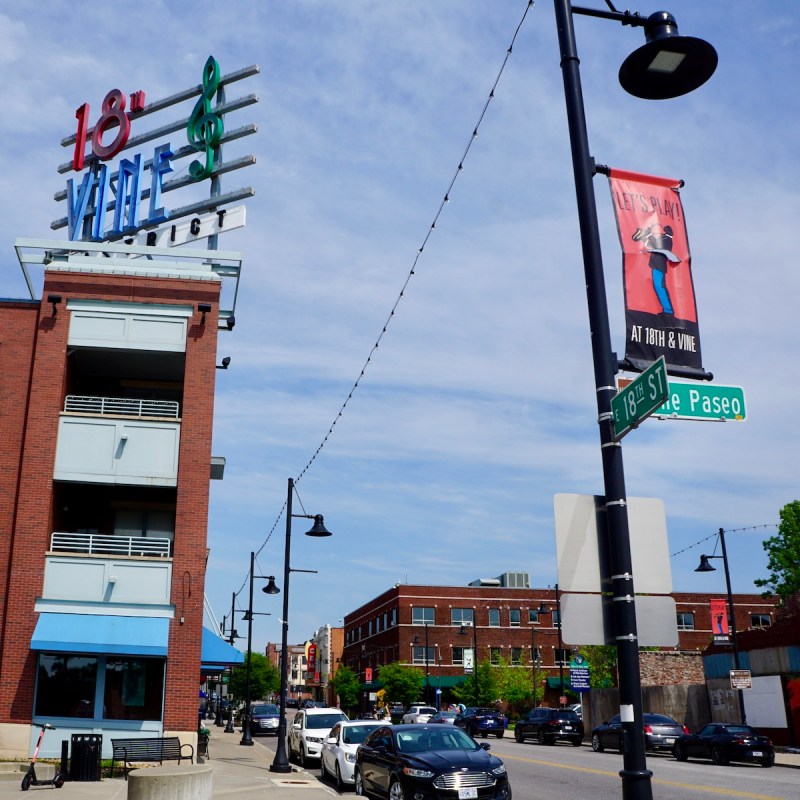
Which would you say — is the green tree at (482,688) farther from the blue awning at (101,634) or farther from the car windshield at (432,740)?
the car windshield at (432,740)

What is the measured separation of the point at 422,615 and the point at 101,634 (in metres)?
66.5

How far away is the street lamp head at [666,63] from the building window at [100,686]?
67.5 feet

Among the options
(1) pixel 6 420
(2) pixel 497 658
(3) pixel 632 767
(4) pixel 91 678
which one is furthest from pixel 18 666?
(2) pixel 497 658

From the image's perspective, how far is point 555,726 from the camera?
135 feet

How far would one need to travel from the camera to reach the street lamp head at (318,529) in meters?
27.5

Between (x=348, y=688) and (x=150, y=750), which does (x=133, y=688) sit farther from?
(x=348, y=688)

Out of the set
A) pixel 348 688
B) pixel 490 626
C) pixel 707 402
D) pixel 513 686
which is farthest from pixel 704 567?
pixel 348 688

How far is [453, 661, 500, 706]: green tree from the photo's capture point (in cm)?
7706

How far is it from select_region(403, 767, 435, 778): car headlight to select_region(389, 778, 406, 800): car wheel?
0.34 meters

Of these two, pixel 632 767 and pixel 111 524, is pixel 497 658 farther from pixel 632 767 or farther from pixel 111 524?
pixel 632 767

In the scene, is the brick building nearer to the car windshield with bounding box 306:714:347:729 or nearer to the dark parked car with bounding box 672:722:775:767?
the car windshield with bounding box 306:714:347:729

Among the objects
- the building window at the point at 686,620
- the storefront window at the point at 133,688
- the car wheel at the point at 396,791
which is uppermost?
the building window at the point at 686,620

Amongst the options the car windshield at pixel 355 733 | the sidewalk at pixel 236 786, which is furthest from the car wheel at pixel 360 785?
the car windshield at pixel 355 733

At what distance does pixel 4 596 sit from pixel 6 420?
4959 mm
